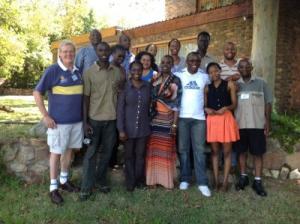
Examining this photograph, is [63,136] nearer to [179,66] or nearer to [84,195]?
[84,195]

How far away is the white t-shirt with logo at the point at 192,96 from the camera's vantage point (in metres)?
5.72

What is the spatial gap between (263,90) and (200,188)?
1653 mm

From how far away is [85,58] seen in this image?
6.26 m

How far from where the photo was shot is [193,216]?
5160mm

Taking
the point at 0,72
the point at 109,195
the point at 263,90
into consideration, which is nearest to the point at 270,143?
the point at 263,90

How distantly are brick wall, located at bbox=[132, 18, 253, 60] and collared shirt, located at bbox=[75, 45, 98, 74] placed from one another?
5.54m

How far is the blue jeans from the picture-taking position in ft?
19.0

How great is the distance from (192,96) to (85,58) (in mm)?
1735

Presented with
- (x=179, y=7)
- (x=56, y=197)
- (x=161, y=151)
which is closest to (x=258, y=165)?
(x=161, y=151)

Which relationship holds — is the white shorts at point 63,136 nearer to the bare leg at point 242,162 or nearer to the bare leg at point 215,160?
the bare leg at point 215,160

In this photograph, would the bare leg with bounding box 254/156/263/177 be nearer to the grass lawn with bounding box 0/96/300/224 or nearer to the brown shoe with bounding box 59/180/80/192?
the grass lawn with bounding box 0/96/300/224

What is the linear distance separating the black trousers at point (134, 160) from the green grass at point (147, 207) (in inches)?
7.6

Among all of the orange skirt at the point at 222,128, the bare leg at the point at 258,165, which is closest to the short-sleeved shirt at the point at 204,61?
the orange skirt at the point at 222,128

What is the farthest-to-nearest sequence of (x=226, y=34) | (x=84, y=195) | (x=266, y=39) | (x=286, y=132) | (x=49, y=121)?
(x=226, y=34) → (x=266, y=39) → (x=286, y=132) → (x=84, y=195) → (x=49, y=121)
